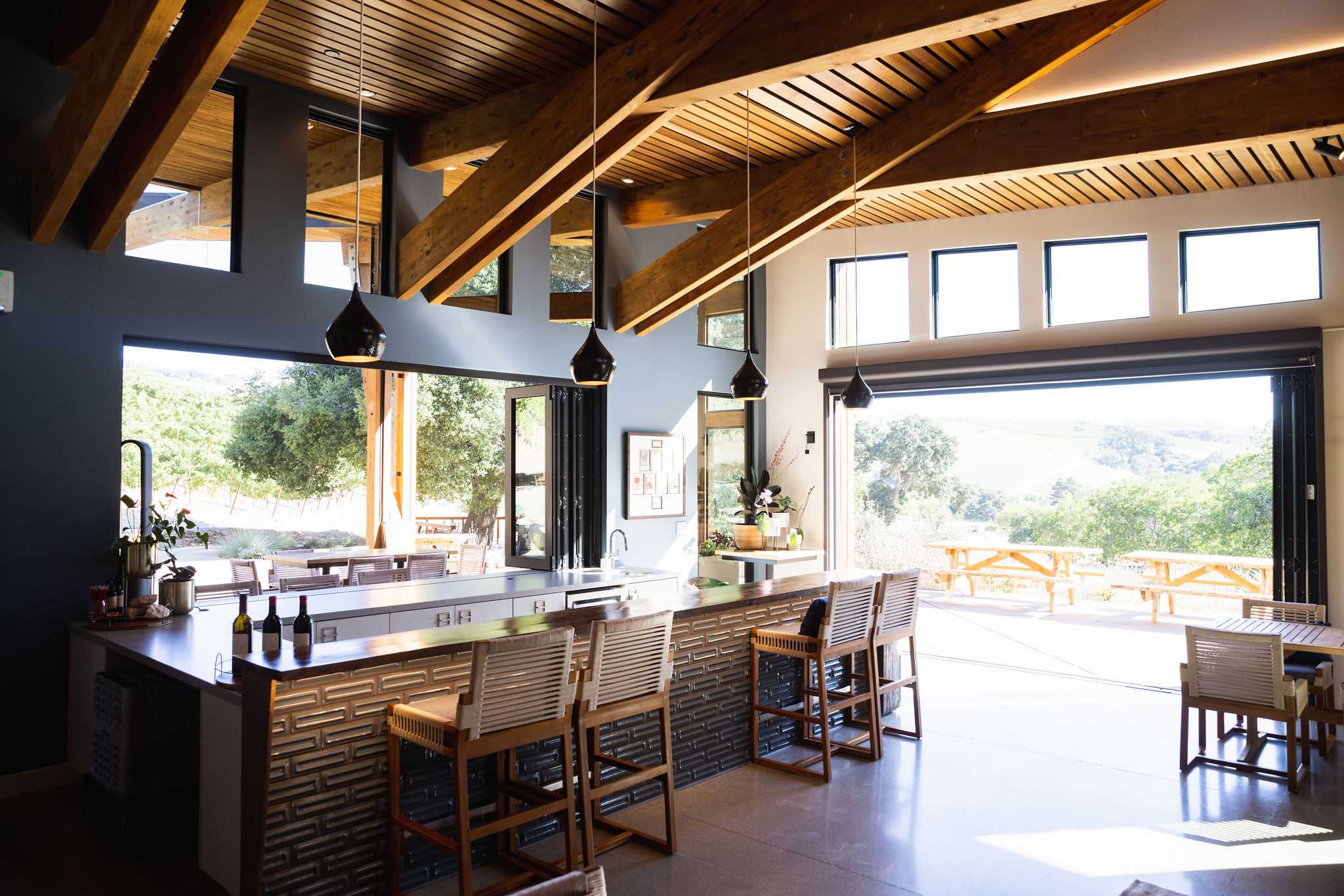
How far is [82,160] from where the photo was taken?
12.8 feet

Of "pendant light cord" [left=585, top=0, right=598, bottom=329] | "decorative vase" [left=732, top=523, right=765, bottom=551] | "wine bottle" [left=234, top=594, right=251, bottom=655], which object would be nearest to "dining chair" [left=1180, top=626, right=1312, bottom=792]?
"pendant light cord" [left=585, top=0, right=598, bottom=329]

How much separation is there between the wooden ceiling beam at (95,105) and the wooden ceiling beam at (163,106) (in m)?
0.19

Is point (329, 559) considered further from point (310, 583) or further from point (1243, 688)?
point (1243, 688)

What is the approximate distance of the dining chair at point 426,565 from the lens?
728 cm

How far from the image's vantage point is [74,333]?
4.41m

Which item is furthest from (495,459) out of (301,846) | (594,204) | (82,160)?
(301,846)

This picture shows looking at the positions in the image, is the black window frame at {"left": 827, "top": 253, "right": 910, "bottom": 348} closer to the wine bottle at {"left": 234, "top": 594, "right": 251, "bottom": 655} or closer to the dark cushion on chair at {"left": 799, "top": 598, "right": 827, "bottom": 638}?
the dark cushion on chair at {"left": 799, "top": 598, "right": 827, "bottom": 638}

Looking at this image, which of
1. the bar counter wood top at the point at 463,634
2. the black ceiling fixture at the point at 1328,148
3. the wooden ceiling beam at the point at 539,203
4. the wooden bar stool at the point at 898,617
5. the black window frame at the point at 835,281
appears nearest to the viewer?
the bar counter wood top at the point at 463,634

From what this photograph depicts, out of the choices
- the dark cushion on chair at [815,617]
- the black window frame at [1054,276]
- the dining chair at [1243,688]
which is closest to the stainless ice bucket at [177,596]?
the dark cushion on chair at [815,617]

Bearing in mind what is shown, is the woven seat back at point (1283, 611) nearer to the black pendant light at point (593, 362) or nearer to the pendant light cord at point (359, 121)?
the black pendant light at point (593, 362)

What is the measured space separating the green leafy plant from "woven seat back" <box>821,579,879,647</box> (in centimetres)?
375

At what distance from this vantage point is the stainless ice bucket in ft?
15.3

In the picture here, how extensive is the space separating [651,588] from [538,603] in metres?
1.11

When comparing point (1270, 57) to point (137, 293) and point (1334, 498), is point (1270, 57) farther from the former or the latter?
point (137, 293)
